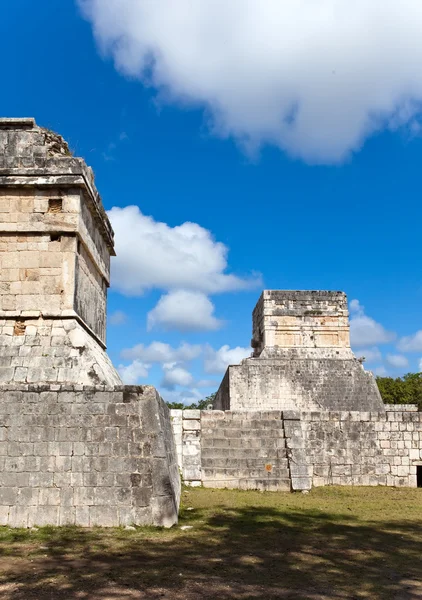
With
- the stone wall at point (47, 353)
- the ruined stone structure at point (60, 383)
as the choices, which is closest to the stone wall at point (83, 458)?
the ruined stone structure at point (60, 383)

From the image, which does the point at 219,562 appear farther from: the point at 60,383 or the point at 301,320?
the point at 301,320

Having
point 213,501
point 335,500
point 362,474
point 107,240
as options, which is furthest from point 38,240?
point 362,474

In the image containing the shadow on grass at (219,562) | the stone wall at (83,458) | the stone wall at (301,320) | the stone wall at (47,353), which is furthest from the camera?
the stone wall at (301,320)

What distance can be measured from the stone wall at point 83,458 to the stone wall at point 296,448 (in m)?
4.25

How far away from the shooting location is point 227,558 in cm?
585

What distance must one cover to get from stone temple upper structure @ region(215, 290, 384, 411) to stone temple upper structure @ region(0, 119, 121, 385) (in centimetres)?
1100

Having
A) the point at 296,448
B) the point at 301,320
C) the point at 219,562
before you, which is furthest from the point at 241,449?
the point at 301,320

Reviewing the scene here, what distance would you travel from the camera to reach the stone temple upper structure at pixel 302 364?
19750mm

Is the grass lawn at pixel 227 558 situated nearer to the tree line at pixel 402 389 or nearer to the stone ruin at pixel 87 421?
the stone ruin at pixel 87 421

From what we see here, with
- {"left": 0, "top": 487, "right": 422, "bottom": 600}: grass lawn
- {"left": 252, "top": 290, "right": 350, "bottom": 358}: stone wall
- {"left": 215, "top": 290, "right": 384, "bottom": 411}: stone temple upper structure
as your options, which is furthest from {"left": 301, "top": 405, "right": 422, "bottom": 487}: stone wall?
{"left": 252, "top": 290, "right": 350, "bottom": 358}: stone wall

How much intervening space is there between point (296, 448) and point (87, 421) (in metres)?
5.72

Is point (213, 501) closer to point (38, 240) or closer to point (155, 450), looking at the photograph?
point (155, 450)

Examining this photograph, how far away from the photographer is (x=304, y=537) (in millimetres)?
7059

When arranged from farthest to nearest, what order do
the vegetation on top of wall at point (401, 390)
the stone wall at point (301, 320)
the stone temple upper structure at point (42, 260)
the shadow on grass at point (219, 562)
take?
1. the vegetation on top of wall at point (401, 390)
2. the stone wall at point (301, 320)
3. the stone temple upper structure at point (42, 260)
4. the shadow on grass at point (219, 562)
